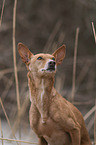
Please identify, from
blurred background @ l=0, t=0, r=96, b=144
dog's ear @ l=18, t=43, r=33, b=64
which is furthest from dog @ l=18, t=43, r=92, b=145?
blurred background @ l=0, t=0, r=96, b=144

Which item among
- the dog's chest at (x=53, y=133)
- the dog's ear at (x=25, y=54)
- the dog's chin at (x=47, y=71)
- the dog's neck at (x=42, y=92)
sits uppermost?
the dog's ear at (x=25, y=54)

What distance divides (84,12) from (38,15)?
63 cm

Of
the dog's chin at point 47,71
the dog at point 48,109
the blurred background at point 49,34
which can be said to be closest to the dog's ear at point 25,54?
the dog at point 48,109

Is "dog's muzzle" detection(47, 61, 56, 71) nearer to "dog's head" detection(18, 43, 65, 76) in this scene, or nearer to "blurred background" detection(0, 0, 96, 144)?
"dog's head" detection(18, 43, 65, 76)

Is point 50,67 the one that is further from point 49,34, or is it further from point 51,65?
point 49,34

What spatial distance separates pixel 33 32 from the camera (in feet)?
9.82

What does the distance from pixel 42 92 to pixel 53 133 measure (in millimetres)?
185

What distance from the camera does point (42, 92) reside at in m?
0.90

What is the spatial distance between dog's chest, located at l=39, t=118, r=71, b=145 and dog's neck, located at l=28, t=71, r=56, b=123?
0.03 m

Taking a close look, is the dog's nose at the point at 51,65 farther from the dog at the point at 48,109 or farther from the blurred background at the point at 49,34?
the blurred background at the point at 49,34

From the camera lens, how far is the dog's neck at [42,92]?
0.89m

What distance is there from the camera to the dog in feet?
2.93

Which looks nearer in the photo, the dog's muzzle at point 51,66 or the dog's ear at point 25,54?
the dog's muzzle at point 51,66

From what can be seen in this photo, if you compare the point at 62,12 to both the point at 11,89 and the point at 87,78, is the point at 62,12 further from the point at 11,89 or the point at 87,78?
the point at 11,89
